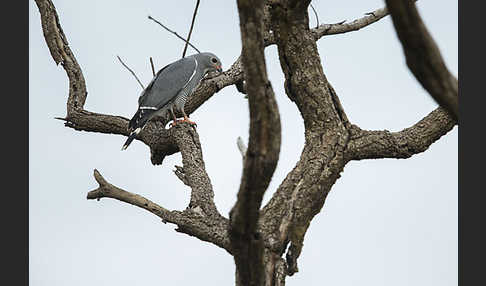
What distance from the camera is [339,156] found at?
394cm

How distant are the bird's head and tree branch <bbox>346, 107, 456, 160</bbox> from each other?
2.59 metres

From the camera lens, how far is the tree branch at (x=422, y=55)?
1903 millimetres

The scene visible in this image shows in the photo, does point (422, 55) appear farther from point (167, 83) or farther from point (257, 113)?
point (167, 83)

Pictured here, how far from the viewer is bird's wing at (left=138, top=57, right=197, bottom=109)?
5.61 metres

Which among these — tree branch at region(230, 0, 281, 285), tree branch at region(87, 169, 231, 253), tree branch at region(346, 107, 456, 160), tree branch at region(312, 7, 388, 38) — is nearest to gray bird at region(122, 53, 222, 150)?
tree branch at region(312, 7, 388, 38)

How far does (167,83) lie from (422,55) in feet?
13.3

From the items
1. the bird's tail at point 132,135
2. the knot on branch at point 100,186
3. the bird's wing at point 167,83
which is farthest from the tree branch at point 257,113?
the bird's wing at point 167,83

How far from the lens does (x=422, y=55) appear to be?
6.33 feet

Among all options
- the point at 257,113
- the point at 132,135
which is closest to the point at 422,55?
the point at 257,113

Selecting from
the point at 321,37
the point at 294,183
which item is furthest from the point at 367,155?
the point at 321,37

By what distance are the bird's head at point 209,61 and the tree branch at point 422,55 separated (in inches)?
174

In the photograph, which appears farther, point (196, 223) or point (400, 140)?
point (400, 140)

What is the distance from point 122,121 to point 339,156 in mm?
2133

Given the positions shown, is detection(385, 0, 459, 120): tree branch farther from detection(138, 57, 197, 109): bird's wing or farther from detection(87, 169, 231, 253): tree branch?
detection(138, 57, 197, 109): bird's wing
